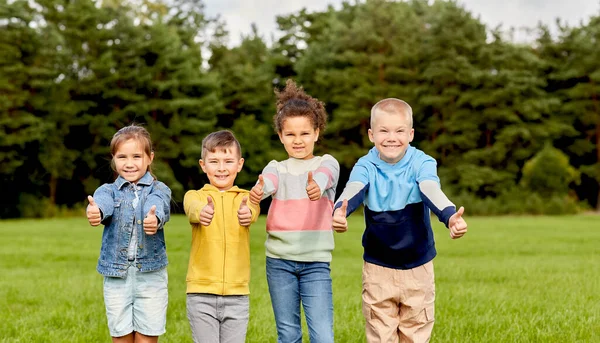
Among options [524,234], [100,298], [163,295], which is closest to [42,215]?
[524,234]

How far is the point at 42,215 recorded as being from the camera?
36844 millimetres

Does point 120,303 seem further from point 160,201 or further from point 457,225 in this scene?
point 457,225

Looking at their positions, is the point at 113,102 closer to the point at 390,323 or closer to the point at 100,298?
the point at 100,298

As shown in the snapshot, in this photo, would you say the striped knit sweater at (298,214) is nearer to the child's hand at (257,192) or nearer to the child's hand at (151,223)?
the child's hand at (257,192)

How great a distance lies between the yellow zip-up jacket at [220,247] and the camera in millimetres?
4477

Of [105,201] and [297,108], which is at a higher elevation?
[297,108]

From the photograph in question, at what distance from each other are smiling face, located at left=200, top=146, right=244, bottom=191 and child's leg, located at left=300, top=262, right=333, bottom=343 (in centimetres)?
78

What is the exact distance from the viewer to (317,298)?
4539 mm

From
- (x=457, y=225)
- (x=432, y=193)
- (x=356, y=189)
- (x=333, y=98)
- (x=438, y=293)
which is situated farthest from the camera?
(x=333, y=98)

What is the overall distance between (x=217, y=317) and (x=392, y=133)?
1669mm

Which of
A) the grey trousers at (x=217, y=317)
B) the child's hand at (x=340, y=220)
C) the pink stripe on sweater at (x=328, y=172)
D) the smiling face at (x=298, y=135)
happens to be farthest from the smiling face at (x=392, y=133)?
the grey trousers at (x=217, y=317)

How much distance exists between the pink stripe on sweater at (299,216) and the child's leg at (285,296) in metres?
0.24

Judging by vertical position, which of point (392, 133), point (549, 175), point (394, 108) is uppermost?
point (394, 108)

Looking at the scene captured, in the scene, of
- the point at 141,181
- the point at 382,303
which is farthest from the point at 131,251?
the point at 382,303
